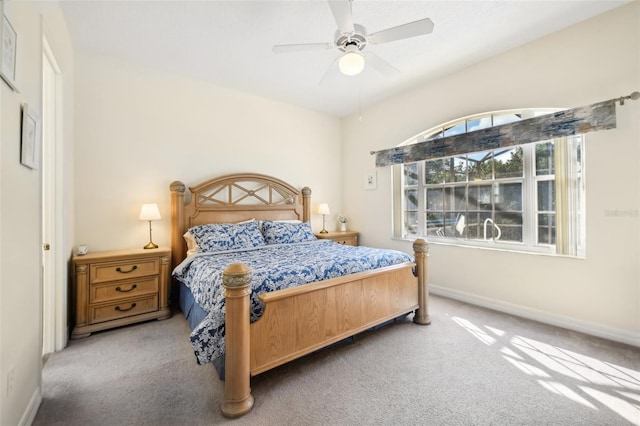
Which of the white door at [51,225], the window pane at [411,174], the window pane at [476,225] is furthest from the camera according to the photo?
the window pane at [411,174]

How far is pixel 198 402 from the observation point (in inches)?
65.3

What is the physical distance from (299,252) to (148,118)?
7.95 ft

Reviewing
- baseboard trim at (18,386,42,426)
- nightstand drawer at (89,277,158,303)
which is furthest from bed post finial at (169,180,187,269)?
baseboard trim at (18,386,42,426)

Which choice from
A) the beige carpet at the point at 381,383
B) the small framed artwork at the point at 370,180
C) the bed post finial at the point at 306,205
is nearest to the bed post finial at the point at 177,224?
the beige carpet at the point at 381,383

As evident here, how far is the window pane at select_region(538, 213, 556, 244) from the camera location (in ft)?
9.27

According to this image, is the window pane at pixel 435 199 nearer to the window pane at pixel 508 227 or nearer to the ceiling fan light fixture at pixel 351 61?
the window pane at pixel 508 227

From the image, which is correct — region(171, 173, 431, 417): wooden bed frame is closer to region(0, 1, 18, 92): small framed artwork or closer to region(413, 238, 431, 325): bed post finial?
region(413, 238, 431, 325): bed post finial

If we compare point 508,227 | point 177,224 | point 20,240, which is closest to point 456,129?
point 508,227

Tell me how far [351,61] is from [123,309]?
10.2 feet

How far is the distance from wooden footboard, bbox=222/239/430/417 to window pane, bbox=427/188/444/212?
1.30 m

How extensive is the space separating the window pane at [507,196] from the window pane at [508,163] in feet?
0.39

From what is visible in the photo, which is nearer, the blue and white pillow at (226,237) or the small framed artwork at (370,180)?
the blue and white pillow at (226,237)

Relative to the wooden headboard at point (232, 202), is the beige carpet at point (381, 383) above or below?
below

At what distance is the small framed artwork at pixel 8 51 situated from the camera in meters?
1.16
